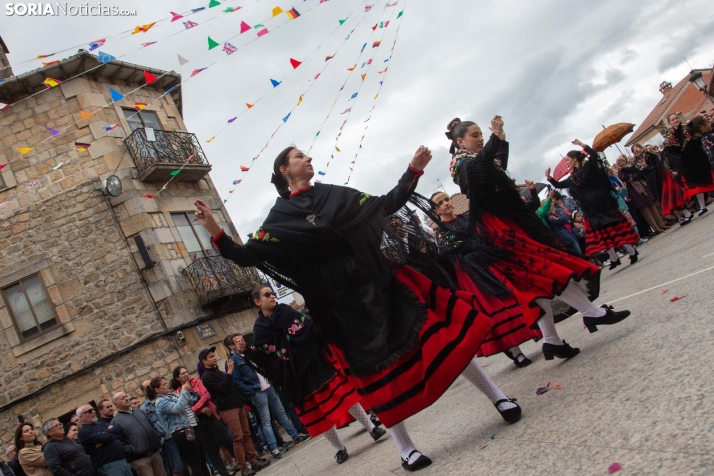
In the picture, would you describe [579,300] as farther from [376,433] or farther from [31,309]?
[31,309]

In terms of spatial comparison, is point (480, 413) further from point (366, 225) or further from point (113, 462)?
point (113, 462)

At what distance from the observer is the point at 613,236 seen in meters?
8.72

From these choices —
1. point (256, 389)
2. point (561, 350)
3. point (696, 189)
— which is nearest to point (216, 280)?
point (256, 389)

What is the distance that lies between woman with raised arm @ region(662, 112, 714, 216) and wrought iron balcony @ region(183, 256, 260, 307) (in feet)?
33.7

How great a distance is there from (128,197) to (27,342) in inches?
158

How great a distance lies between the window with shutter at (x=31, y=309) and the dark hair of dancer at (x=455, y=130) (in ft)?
39.4

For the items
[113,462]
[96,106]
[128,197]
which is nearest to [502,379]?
[113,462]

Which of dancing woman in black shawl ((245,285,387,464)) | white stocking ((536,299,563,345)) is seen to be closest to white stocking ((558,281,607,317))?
white stocking ((536,299,563,345))

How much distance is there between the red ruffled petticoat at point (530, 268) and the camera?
12.6 feet

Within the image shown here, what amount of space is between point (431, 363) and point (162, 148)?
14.2 meters

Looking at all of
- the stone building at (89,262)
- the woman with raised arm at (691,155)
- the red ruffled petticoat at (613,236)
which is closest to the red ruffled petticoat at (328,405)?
the red ruffled petticoat at (613,236)

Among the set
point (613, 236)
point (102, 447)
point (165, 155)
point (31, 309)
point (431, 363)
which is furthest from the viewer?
point (165, 155)

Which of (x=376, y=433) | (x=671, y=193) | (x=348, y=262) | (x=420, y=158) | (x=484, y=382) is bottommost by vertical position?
(x=376, y=433)

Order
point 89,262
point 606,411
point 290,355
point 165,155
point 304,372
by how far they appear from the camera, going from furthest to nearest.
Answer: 1. point 165,155
2. point 89,262
3. point 290,355
4. point 304,372
5. point 606,411
